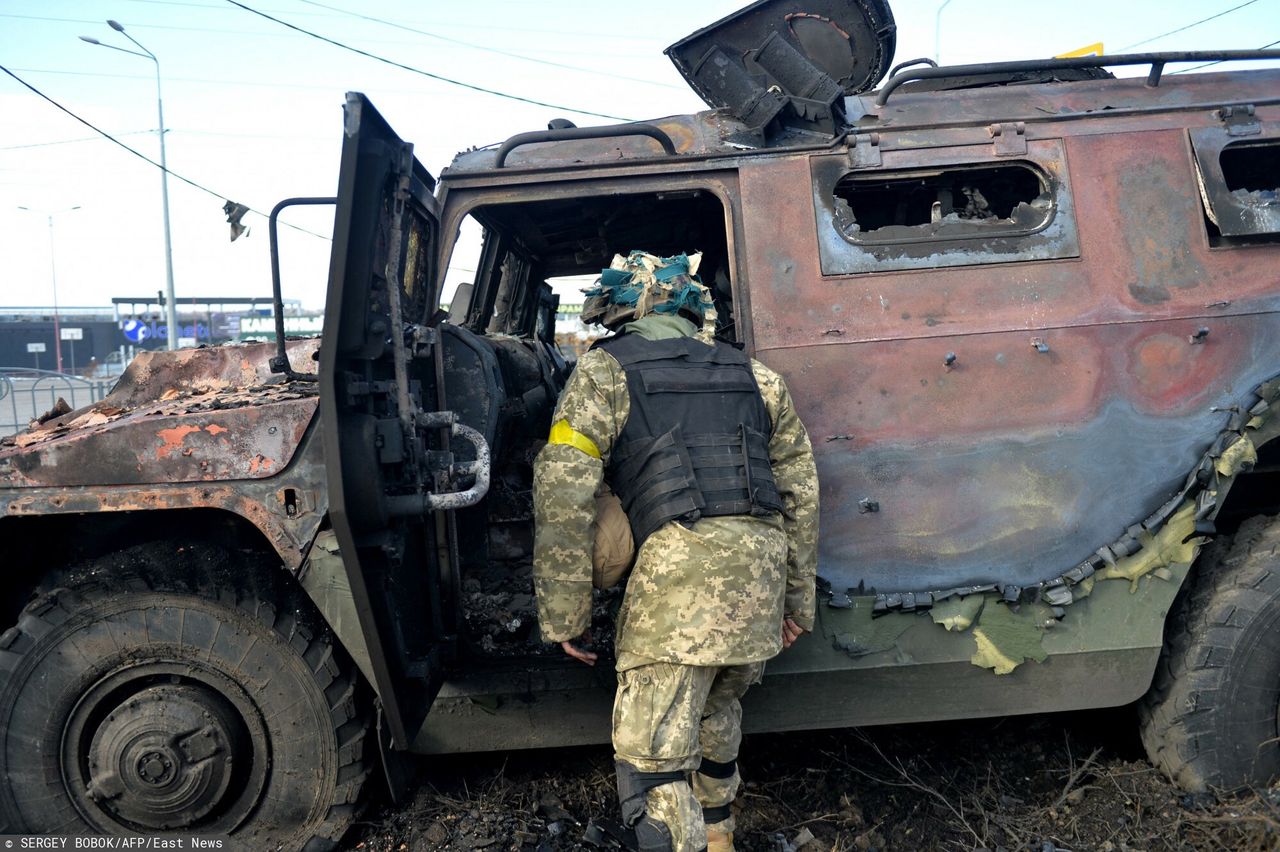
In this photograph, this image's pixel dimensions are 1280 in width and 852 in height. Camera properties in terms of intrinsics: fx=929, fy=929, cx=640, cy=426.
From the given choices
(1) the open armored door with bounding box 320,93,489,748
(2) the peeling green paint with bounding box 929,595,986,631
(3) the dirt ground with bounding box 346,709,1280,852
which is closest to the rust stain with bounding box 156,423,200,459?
(1) the open armored door with bounding box 320,93,489,748

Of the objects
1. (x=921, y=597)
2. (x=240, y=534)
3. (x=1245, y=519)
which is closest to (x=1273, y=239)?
(x=1245, y=519)

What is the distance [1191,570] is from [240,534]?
3167 mm

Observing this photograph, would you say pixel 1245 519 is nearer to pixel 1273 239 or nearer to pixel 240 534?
pixel 1273 239

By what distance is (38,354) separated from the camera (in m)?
34.3

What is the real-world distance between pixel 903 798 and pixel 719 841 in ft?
2.86

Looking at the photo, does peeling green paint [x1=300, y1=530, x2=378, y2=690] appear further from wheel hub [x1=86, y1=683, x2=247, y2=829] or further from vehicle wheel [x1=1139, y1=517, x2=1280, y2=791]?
vehicle wheel [x1=1139, y1=517, x2=1280, y2=791]

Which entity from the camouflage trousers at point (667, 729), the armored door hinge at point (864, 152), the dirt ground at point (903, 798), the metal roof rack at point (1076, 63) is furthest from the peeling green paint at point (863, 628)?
the metal roof rack at point (1076, 63)

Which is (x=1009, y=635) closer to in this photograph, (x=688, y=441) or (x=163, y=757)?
(x=688, y=441)

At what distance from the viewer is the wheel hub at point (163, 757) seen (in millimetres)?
2777

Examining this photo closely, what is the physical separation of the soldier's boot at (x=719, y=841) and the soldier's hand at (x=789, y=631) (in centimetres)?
59

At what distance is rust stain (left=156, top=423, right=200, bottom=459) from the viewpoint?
263 cm

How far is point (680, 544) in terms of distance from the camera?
8.52 feet

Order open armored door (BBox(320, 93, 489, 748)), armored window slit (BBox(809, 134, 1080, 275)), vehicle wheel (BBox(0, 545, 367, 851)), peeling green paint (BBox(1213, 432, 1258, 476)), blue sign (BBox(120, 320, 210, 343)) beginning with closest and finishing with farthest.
A: open armored door (BBox(320, 93, 489, 748)) → vehicle wheel (BBox(0, 545, 367, 851)) → peeling green paint (BBox(1213, 432, 1258, 476)) → armored window slit (BBox(809, 134, 1080, 275)) → blue sign (BBox(120, 320, 210, 343))

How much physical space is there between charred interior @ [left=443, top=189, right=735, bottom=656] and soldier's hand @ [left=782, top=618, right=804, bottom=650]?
0.59m
